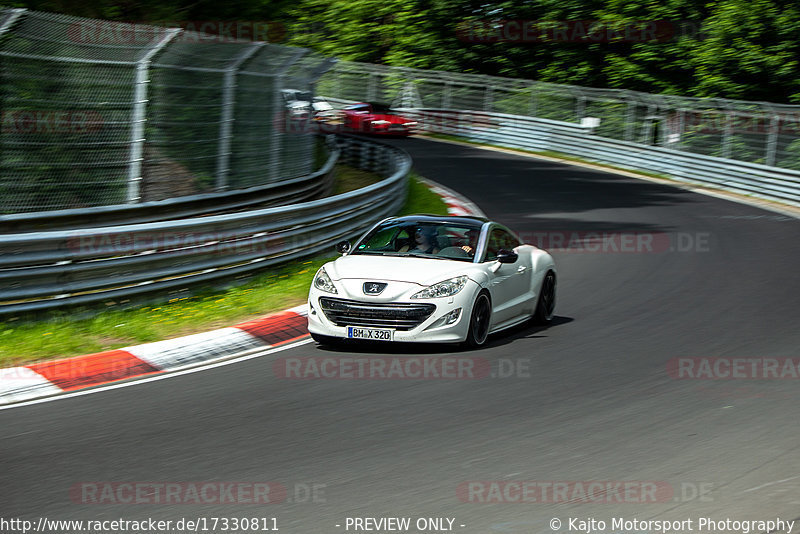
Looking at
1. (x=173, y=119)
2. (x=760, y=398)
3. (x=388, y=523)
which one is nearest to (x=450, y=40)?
(x=173, y=119)

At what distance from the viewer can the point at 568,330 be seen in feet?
36.5

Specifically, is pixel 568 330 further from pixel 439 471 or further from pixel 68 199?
pixel 68 199

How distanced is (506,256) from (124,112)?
5.71 m

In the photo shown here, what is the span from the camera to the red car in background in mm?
36781

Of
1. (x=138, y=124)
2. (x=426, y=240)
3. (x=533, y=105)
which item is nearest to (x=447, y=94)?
(x=533, y=105)

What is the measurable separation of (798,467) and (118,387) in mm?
5191

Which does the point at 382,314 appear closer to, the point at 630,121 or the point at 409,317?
the point at 409,317

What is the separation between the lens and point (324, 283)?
32.5 feet

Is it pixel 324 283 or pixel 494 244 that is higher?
pixel 494 244

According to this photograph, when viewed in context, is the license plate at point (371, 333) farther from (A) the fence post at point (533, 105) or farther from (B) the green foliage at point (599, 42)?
(A) the fence post at point (533, 105)

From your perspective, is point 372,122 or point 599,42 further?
point 599,42

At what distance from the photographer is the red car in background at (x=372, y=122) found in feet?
121

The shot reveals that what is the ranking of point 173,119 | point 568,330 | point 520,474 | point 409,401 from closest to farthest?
point 520,474
point 409,401
point 568,330
point 173,119

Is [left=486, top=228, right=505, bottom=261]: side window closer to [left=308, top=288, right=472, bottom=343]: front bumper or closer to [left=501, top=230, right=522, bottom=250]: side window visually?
[left=501, top=230, right=522, bottom=250]: side window
